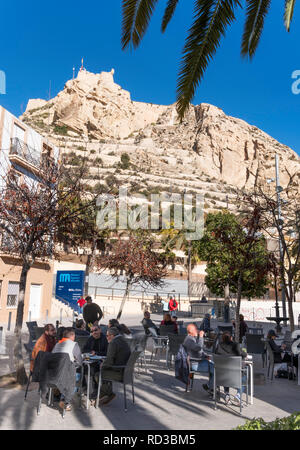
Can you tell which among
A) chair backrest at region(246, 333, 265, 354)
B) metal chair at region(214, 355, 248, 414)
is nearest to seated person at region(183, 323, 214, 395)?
metal chair at region(214, 355, 248, 414)

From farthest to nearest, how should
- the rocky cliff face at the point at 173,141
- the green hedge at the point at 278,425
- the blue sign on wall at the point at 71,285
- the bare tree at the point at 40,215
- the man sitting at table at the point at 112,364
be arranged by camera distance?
the rocky cliff face at the point at 173,141 → the blue sign on wall at the point at 71,285 → the bare tree at the point at 40,215 → the man sitting at table at the point at 112,364 → the green hedge at the point at 278,425

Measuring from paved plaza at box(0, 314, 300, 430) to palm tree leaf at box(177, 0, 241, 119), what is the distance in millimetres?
4377

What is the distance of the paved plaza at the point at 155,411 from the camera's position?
5227 millimetres

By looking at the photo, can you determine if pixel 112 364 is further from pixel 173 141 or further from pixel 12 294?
A: pixel 173 141

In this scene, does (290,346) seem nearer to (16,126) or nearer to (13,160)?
(13,160)

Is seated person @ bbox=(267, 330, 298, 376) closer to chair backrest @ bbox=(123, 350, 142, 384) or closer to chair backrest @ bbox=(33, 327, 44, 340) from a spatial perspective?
chair backrest @ bbox=(123, 350, 142, 384)

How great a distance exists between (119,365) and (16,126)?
1853 cm

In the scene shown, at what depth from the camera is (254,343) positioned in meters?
11.0

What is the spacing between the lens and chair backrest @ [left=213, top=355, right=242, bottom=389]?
6.24 metres

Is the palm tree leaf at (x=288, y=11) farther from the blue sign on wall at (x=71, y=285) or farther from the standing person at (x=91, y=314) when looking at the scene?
the blue sign on wall at (x=71, y=285)

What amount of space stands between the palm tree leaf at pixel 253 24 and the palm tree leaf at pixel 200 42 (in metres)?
0.69

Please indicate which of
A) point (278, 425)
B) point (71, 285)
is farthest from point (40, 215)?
point (71, 285)

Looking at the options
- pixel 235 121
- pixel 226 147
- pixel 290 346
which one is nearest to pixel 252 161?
pixel 226 147

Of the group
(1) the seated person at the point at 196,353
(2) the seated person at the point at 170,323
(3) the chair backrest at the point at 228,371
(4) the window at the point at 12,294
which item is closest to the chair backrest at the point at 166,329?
(2) the seated person at the point at 170,323
